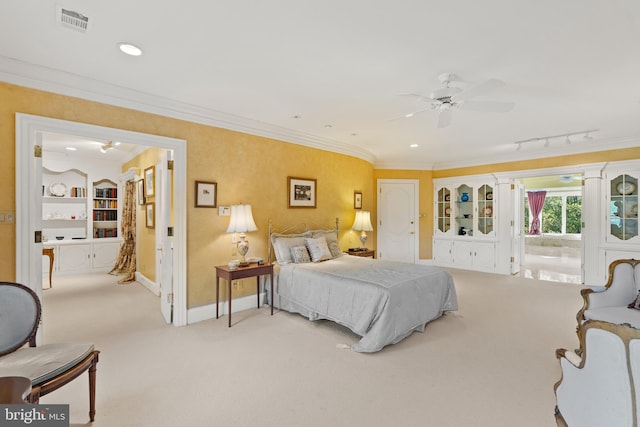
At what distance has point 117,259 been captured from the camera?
6.50 metres

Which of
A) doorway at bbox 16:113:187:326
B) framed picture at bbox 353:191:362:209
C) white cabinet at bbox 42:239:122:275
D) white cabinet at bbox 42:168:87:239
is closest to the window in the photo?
framed picture at bbox 353:191:362:209

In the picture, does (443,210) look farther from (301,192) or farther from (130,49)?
(130,49)

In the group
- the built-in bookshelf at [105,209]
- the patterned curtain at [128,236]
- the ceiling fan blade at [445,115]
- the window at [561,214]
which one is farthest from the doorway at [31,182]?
the window at [561,214]

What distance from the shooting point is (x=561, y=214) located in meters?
11.0

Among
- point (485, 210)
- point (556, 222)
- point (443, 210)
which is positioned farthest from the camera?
point (556, 222)

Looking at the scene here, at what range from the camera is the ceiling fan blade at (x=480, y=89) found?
238cm

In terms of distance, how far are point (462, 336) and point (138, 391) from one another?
3107mm

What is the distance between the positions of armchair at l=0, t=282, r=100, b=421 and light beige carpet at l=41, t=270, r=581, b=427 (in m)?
0.46

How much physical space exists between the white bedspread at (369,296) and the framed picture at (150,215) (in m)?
2.42

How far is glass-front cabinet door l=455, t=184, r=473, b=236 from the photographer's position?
7070 millimetres

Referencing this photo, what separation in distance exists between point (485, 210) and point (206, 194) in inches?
240

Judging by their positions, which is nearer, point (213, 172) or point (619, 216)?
point (213, 172)

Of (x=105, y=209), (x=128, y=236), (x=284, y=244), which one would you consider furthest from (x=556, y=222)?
(x=105, y=209)

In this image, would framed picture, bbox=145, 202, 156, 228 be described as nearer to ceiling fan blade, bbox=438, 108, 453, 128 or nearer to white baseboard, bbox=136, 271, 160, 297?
white baseboard, bbox=136, 271, 160, 297
